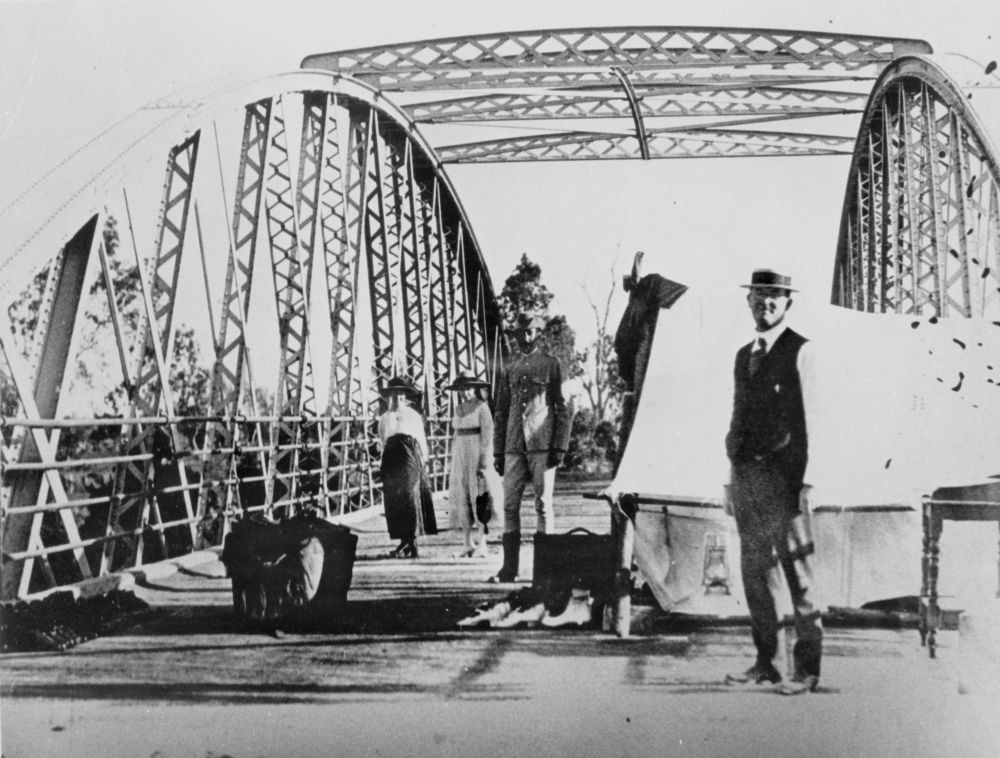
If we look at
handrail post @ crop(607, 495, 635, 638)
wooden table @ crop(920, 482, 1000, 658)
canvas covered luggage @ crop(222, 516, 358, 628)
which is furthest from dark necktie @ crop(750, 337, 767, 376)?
canvas covered luggage @ crop(222, 516, 358, 628)

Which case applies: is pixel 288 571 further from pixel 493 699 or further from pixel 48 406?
pixel 48 406

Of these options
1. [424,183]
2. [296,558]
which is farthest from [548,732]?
[424,183]

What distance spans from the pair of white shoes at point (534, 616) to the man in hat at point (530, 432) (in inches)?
41.5

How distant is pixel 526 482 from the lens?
642 centimetres

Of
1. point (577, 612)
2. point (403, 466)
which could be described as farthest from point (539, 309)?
point (403, 466)

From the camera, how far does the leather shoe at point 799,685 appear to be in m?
4.61

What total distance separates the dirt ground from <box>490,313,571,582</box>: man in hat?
130 cm

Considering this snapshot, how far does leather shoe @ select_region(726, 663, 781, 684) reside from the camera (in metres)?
4.65

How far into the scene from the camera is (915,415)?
4.99m

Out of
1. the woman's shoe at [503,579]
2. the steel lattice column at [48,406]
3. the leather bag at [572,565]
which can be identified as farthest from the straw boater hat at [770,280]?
the steel lattice column at [48,406]

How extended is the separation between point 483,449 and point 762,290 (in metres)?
3.37

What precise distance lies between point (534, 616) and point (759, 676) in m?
1.20

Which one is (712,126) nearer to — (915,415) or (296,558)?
(915,415)

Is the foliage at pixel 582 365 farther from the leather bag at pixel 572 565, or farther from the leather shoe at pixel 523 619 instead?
the leather shoe at pixel 523 619
